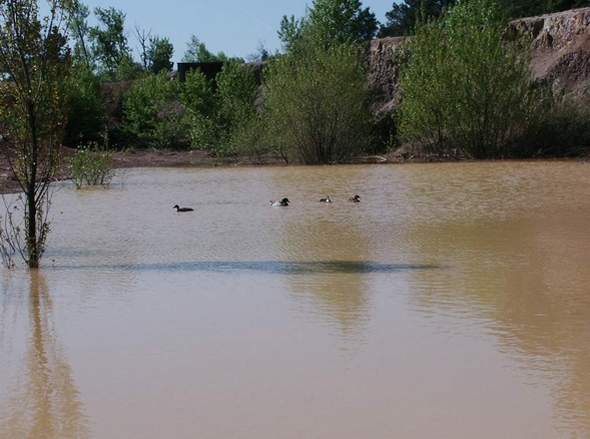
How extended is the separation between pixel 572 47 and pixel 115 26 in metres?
55.6

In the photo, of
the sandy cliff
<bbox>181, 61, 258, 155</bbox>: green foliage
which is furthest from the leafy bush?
the sandy cliff

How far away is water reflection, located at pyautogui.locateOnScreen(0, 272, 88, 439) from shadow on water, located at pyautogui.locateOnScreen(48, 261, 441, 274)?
3.12 meters

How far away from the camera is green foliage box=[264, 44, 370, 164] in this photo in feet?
113

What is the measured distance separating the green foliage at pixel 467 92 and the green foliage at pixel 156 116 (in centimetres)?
1731

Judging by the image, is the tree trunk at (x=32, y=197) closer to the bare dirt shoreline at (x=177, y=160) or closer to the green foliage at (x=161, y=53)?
the bare dirt shoreline at (x=177, y=160)

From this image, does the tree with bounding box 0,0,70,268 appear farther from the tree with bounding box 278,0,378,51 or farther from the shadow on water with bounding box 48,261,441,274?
the tree with bounding box 278,0,378,51

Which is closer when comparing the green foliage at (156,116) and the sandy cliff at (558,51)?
the sandy cliff at (558,51)

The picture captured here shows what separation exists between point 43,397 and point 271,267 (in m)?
5.16

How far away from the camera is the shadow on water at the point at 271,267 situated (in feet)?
35.3

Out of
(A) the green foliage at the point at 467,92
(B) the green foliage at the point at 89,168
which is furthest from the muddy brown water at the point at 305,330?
(A) the green foliage at the point at 467,92

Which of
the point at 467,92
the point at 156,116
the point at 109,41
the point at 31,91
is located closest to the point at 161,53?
the point at 109,41

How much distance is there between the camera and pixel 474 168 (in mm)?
29016

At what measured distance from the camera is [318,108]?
3453 centimetres

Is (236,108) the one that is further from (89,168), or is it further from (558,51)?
(89,168)
